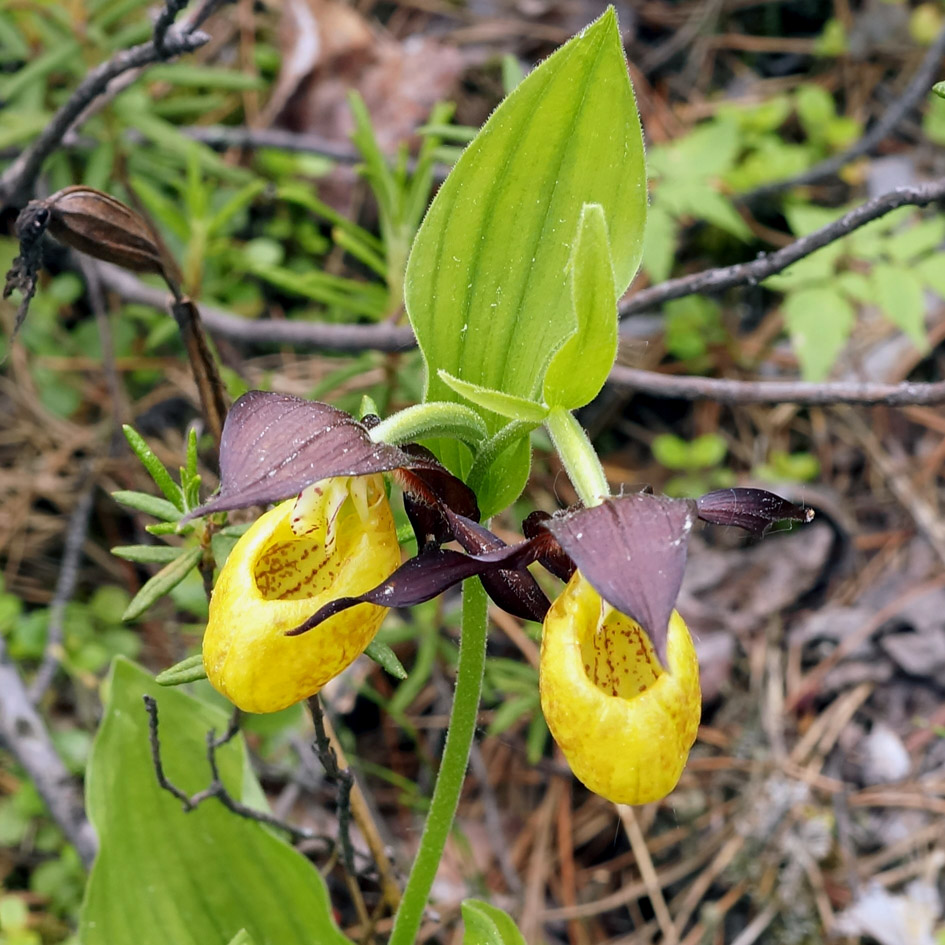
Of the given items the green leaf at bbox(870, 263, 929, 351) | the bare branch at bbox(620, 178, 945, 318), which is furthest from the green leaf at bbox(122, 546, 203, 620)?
the green leaf at bbox(870, 263, 929, 351)

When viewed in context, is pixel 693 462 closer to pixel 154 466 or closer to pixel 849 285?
pixel 849 285

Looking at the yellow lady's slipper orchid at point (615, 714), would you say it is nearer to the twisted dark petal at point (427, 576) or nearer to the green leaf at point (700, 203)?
the twisted dark petal at point (427, 576)

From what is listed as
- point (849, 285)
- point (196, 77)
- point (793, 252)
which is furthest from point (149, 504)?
point (849, 285)

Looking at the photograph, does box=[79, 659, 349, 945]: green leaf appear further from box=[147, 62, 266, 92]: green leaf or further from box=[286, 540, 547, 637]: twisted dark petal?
box=[147, 62, 266, 92]: green leaf

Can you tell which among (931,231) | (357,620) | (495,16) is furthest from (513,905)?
(495,16)

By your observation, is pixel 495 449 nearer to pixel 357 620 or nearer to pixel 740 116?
pixel 357 620

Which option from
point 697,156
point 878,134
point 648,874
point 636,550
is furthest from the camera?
point 878,134

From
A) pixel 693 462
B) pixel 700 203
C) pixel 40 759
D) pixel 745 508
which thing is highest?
pixel 745 508

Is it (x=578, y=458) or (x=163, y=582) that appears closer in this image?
(x=578, y=458)
